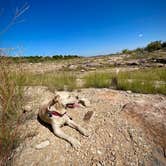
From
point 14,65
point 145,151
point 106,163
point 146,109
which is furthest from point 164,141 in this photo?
point 14,65

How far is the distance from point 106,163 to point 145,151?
570 millimetres

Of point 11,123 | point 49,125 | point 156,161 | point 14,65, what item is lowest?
point 156,161

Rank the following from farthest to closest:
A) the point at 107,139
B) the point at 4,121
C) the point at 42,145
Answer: the point at 107,139 → the point at 42,145 → the point at 4,121

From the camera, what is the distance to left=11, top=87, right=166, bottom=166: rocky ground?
239 centimetres

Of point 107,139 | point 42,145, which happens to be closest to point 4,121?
point 42,145

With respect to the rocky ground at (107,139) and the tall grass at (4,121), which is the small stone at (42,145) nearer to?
the rocky ground at (107,139)

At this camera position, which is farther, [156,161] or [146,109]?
[146,109]

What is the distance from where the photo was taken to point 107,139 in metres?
2.69

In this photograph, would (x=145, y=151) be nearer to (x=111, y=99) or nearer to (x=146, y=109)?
(x=146, y=109)

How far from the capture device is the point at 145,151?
2.56 metres

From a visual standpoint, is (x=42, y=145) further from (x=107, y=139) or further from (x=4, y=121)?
(x=107, y=139)

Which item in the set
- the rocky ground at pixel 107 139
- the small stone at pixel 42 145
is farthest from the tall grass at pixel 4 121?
the small stone at pixel 42 145

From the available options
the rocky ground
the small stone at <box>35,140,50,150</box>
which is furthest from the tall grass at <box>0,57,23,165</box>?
the small stone at <box>35,140,50,150</box>

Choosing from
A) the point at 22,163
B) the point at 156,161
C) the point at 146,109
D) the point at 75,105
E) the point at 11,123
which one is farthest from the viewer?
the point at 75,105
